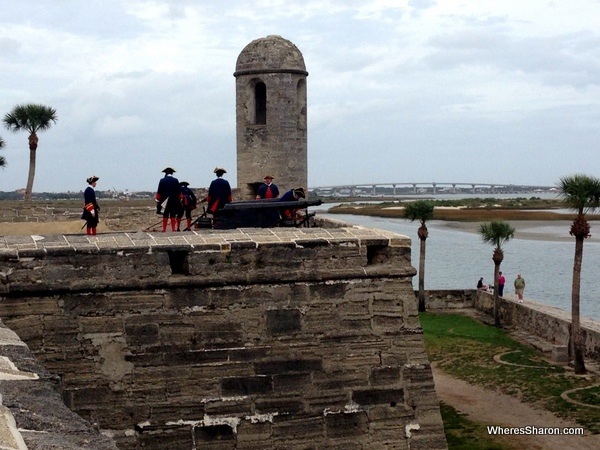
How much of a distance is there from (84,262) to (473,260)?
43.0 m

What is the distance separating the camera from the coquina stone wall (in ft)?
24.9

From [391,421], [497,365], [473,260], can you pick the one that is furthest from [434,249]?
[391,421]

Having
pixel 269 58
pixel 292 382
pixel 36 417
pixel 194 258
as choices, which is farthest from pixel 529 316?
pixel 36 417

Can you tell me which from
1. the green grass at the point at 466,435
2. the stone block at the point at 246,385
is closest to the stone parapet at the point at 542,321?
the green grass at the point at 466,435

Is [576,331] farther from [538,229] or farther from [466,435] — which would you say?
[538,229]

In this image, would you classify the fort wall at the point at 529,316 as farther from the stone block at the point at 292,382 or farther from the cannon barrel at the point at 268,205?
the stone block at the point at 292,382

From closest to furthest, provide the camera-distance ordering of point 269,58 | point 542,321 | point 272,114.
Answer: point 272,114
point 269,58
point 542,321

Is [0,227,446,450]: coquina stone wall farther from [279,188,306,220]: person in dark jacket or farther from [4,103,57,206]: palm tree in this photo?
[4,103,57,206]: palm tree

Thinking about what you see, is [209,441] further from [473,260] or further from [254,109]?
[473,260]

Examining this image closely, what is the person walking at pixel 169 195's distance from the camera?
11.6 meters

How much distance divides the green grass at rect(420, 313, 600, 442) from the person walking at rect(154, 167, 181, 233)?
23.8 ft

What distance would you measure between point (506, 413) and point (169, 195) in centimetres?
735

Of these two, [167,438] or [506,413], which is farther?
[506,413]

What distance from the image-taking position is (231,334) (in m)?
7.92
